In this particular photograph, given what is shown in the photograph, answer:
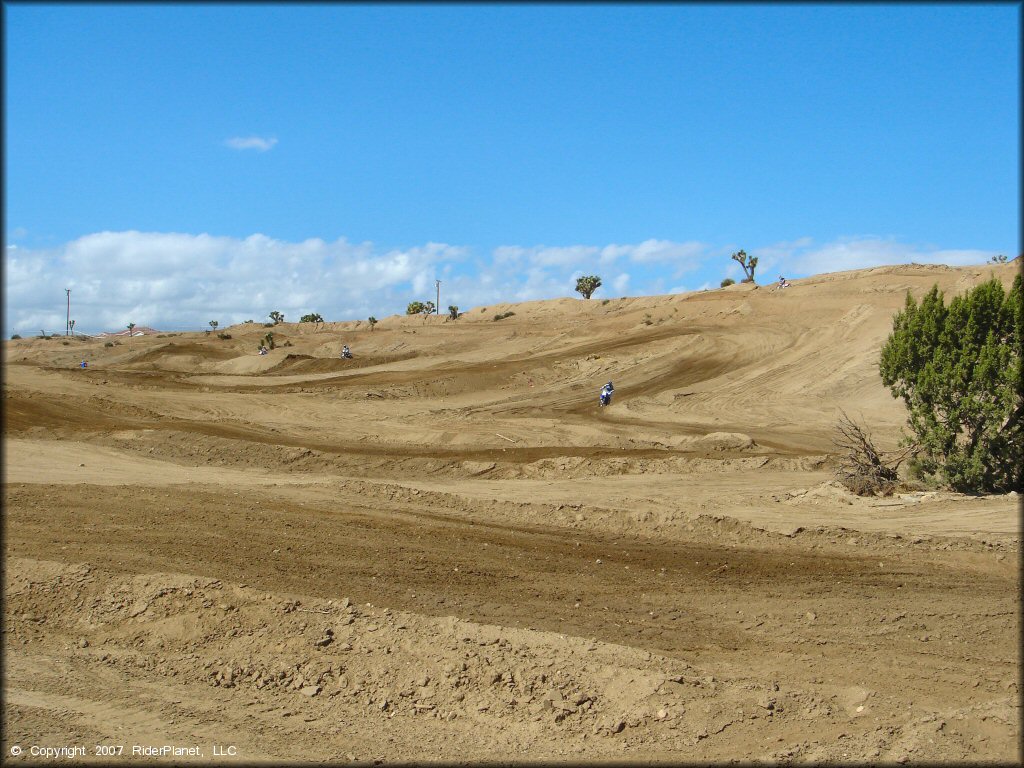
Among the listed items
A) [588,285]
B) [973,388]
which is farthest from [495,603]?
[588,285]

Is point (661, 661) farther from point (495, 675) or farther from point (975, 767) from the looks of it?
point (975, 767)

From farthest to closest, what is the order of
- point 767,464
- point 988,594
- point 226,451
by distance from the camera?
point 226,451 < point 767,464 < point 988,594

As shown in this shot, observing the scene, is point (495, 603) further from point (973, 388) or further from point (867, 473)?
point (973, 388)

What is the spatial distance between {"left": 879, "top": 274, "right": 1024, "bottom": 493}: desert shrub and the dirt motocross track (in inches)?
42.1

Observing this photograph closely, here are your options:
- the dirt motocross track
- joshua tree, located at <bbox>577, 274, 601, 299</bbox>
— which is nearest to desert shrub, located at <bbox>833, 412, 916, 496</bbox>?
the dirt motocross track

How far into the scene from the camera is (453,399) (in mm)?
36781

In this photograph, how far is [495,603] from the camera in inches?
411

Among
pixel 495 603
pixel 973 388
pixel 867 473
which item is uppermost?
pixel 973 388

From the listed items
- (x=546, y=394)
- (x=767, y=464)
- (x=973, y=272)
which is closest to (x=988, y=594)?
(x=767, y=464)

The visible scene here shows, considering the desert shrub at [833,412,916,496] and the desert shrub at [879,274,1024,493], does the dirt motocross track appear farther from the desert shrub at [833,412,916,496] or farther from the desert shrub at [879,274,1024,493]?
the desert shrub at [879,274,1024,493]

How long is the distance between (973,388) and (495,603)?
11.4 meters

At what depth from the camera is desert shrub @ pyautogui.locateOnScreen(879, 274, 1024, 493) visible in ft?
51.5

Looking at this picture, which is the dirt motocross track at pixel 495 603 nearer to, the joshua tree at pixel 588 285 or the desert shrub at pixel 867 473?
the desert shrub at pixel 867 473

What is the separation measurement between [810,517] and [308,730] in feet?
35.8
